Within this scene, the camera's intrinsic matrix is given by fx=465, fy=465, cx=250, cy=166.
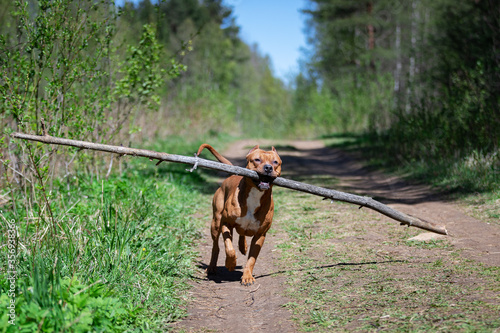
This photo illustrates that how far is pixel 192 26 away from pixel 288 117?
485 inches

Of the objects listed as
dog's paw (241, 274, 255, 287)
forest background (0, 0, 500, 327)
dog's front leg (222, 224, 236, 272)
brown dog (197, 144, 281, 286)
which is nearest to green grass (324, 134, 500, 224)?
forest background (0, 0, 500, 327)

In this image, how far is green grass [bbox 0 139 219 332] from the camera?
302 centimetres

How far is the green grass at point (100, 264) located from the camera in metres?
3.02

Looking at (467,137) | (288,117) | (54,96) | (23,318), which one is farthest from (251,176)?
(288,117)

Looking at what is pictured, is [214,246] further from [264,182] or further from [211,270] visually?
[264,182]

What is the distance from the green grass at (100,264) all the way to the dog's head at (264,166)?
1284 millimetres

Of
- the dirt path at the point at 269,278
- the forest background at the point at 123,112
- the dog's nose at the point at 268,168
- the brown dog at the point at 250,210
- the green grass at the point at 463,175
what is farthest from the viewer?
the green grass at the point at 463,175

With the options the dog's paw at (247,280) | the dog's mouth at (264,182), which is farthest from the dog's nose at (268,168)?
the dog's paw at (247,280)

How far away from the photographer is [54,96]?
237 inches

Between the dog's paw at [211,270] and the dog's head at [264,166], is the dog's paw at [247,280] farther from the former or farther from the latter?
the dog's head at [264,166]

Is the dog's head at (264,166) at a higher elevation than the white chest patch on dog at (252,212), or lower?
higher

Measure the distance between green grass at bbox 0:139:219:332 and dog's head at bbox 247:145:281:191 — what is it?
1284 mm

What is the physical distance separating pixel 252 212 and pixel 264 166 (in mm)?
556

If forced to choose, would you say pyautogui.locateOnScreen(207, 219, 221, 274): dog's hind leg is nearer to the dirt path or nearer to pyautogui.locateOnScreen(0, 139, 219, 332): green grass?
the dirt path
